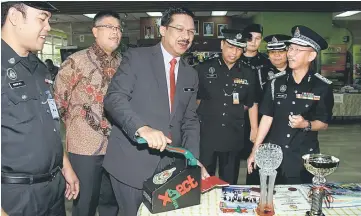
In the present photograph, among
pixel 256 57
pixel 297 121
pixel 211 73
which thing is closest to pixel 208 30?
pixel 256 57

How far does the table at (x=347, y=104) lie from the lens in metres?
7.66

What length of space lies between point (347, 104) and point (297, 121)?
Answer: 6.36m

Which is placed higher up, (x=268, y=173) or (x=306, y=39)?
(x=306, y=39)

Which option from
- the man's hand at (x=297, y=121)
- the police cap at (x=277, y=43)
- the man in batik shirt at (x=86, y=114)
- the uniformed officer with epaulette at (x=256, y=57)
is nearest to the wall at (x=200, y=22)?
the uniformed officer with epaulette at (x=256, y=57)

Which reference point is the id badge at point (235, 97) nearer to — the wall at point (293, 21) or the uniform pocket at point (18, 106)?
the uniform pocket at point (18, 106)

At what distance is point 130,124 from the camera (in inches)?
63.8

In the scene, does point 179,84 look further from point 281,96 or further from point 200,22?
point 200,22

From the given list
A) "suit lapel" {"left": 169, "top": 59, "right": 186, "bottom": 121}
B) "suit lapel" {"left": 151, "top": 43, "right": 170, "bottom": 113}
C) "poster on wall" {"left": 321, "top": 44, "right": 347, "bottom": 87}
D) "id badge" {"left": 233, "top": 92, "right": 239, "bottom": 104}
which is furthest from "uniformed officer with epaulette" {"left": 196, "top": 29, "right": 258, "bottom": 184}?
"poster on wall" {"left": 321, "top": 44, "right": 347, "bottom": 87}

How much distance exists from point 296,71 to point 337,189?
31.2 inches

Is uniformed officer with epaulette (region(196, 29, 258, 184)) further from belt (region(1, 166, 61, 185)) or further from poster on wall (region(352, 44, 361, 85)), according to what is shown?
poster on wall (region(352, 44, 361, 85))

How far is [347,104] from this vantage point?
7703mm

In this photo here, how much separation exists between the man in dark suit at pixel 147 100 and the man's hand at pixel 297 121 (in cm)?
64

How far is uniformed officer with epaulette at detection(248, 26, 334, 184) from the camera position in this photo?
215cm

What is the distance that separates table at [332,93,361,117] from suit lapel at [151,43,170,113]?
670 centimetres
